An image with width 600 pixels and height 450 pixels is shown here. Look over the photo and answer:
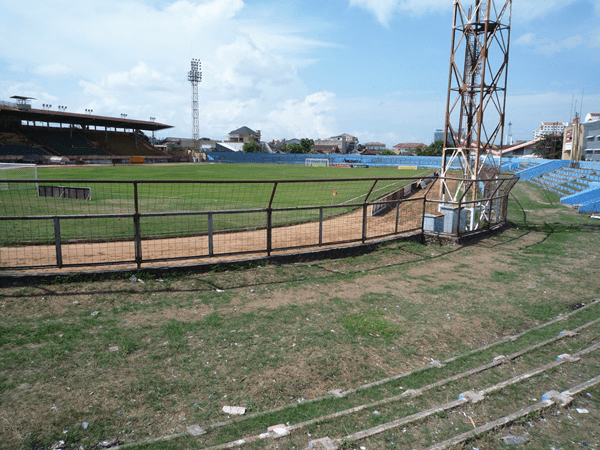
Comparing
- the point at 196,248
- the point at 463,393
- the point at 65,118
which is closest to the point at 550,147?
the point at 65,118

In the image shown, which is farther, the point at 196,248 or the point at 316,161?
the point at 316,161

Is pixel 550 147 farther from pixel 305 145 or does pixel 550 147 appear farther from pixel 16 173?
pixel 16 173

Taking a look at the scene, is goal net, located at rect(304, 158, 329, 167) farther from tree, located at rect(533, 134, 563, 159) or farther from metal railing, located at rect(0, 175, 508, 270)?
metal railing, located at rect(0, 175, 508, 270)

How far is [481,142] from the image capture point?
52.0ft

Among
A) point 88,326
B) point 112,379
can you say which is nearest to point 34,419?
point 112,379

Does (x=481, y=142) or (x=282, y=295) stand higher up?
(x=481, y=142)

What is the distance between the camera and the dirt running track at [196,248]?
9.43 metres

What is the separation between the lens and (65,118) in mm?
70062

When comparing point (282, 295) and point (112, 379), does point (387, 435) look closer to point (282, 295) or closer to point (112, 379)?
point (112, 379)

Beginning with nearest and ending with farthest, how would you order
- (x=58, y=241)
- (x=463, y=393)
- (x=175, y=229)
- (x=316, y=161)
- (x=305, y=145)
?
(x=463, y=393) < (x=58, y=241) < (x=175, y=229) < (x=316, y=161) < (x=305, y=145)

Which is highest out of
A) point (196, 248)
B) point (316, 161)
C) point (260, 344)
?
point (316, 161)

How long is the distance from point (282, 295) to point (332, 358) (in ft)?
8.57

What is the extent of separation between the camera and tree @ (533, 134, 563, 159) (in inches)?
3273

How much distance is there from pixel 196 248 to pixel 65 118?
232ft
